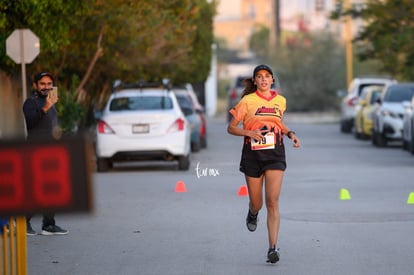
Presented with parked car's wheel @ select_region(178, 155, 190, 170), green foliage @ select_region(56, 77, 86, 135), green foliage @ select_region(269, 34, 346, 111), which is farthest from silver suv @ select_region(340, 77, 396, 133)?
green foliage @ select_region(269, 34, 346, 111)

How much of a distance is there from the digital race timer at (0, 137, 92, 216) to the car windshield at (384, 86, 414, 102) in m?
27.2

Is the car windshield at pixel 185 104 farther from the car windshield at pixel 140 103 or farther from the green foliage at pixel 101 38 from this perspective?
the car windshield at pixel 140 103

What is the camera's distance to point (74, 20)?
969 inches

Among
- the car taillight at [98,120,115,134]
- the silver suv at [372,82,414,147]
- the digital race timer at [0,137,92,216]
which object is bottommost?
the silver suv at [372,82,414,147]

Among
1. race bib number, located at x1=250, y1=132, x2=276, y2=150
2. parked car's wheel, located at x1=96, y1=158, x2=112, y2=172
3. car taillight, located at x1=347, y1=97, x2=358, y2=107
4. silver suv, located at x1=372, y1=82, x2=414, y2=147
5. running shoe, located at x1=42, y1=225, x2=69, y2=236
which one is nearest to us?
race bib number, located at x1=250, y1=132, x2=276, y2=150

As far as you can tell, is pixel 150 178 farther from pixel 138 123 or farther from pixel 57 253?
pixel 57 253

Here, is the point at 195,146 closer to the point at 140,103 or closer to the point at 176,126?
the point at 140,103

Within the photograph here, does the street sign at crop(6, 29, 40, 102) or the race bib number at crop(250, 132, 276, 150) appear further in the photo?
the street sign at crop(6, 29, 40, 102)

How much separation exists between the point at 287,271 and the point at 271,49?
6261 centimetres

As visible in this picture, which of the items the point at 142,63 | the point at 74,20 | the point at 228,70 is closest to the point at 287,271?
the point at 74,20

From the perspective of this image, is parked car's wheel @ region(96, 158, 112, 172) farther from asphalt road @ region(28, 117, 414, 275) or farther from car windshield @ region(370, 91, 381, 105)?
car windshield @ region(370, 91, 381, 105)

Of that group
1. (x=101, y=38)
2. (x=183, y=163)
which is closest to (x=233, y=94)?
(x=101, y=38)

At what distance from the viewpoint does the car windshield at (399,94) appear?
110 ft

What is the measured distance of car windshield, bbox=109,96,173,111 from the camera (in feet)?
81.4
